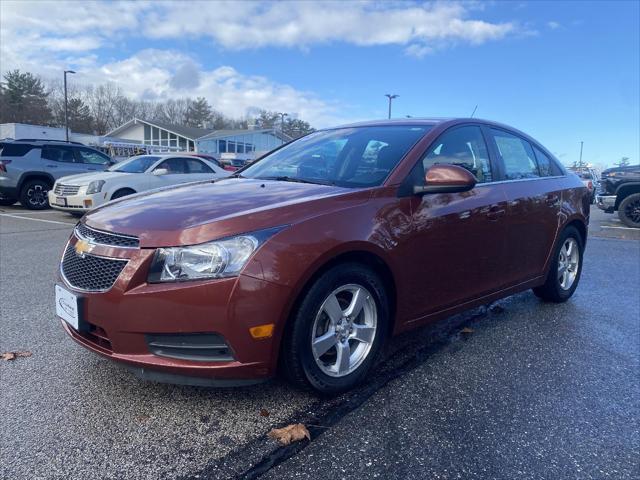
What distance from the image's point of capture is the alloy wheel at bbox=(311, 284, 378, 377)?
8.56 feet

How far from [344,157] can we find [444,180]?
0.83 m

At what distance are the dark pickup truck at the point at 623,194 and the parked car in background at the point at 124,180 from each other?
10.0 m

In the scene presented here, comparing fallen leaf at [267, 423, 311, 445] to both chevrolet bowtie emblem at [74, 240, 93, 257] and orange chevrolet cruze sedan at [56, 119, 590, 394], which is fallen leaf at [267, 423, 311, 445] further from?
chevrolet bowtie emblem at [74, 240, 93, 257]

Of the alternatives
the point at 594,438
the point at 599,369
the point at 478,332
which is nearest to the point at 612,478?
the point at 594,438

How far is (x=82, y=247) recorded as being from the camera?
2623 mm

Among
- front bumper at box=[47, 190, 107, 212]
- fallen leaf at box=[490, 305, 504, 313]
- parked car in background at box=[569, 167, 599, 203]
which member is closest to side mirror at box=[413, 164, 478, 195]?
fallen leaf at box=[490, 305, 504, 313]

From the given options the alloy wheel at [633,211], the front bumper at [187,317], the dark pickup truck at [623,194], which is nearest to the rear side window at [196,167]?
the front bumper at [187,317]

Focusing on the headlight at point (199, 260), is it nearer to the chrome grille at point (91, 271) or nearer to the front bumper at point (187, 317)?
the front bumper at point (187, 317)

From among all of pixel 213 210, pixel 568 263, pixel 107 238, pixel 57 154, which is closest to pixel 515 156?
pixel 568 263

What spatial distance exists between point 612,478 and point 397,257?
1.47 metres

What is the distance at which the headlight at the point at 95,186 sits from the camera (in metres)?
9.66

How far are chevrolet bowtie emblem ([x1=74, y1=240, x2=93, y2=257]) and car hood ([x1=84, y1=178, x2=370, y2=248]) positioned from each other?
0.11 meters

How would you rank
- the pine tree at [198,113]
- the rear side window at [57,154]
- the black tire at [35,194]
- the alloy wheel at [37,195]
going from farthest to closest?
the pine tree at [198,113] → the rear side window at [57,154] → the alloy wheel at [37,195] → the black tire at [35,194]

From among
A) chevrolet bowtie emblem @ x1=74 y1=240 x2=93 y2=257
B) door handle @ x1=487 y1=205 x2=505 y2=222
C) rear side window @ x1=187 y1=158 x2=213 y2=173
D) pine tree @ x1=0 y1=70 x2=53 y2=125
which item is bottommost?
chevrolet bowtie emblem @ x1=74 y1=240 x2=93 y2=257
